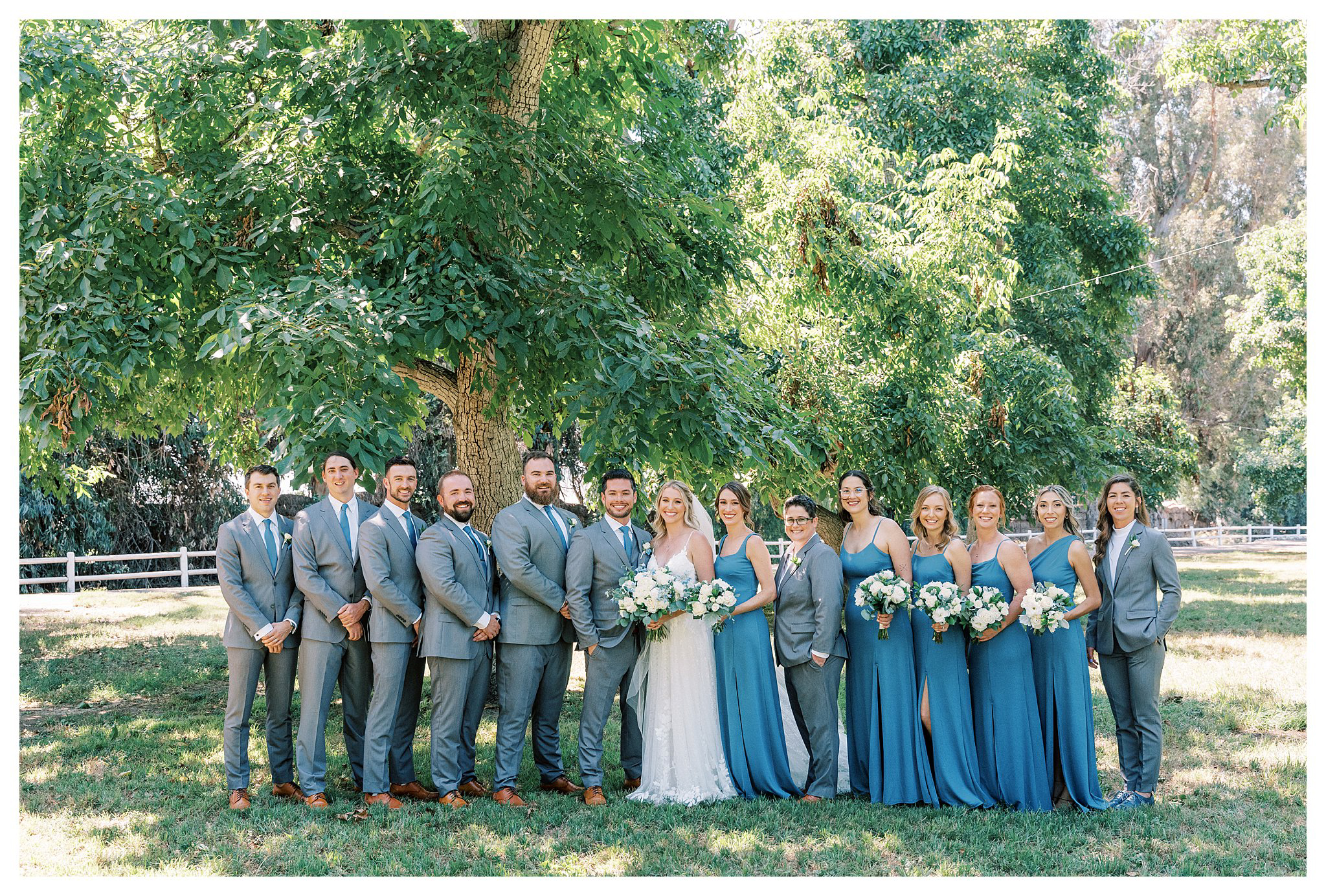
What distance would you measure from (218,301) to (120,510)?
19.4 m

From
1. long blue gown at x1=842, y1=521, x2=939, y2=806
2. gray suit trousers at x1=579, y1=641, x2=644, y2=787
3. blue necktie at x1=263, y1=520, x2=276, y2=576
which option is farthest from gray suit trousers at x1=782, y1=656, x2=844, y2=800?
blue necktie at x1=263, y1=520, x2=276, y2=576

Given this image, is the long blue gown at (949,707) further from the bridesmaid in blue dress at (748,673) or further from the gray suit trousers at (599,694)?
the gray suit trousers at (599,694)

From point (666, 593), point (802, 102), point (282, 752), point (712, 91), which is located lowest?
point (282, 752)

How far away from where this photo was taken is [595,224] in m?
8.63

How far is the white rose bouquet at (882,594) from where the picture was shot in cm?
632

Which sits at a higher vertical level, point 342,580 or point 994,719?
point 342,580

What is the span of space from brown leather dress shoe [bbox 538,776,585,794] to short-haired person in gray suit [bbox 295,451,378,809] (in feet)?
3.93

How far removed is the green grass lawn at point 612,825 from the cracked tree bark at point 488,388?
7.38ft

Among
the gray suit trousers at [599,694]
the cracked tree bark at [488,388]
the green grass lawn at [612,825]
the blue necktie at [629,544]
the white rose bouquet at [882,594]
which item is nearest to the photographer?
the green grass lawn at [612,825]

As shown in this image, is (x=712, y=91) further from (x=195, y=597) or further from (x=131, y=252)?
(x=195, y=597)

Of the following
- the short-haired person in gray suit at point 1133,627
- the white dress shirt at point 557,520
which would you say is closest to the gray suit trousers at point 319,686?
the white dress shirt at point 557,520

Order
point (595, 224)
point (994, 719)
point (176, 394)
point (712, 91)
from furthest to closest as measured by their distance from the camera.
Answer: point (712, 91), point (176, 394), point (595, 224), point (994, 719)

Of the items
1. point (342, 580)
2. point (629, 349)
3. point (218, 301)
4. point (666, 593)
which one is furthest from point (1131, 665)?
point (218, 301)
